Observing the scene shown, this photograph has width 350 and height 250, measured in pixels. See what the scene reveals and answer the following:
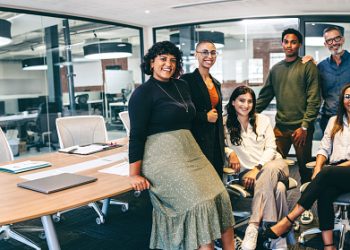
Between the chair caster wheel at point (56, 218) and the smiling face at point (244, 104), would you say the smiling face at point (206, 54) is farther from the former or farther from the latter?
the chair caster wheel at point (56, 218)

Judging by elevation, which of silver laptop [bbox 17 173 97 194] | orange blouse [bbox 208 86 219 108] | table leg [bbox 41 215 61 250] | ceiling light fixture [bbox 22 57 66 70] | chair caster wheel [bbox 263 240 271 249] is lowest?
chair caster wheel [bbox 263 240 271 249]

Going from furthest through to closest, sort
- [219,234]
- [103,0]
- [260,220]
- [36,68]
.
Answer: [36,68] < [103,0] < [260,220] < [219,234]

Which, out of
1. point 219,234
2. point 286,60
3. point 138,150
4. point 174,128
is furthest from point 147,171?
point 286,60

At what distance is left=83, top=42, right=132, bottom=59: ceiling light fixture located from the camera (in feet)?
21.0

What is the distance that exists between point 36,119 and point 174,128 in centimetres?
431

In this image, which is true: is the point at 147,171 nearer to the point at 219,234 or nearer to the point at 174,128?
the point at 174,128

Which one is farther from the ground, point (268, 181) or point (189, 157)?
point (189, 157)

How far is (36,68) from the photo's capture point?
555 cm

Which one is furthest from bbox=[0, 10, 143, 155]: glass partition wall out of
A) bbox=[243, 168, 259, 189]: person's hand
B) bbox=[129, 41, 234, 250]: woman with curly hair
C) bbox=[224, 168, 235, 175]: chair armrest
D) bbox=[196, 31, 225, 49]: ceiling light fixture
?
bbox=[129, 41, 234, 250]: woman with curly hair

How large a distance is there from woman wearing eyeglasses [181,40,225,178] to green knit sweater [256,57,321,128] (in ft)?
2.55

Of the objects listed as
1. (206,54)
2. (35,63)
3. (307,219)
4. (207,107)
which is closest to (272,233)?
(307,219)

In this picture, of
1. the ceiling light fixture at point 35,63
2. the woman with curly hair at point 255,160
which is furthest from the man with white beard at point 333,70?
the ceiling light fixture at point 35,63

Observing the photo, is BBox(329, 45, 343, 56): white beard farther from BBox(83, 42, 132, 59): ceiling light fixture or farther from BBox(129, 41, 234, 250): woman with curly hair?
BBox(83, 42, 132, 59): ceiling light fixture

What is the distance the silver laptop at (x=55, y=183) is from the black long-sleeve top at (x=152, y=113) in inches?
13.6
